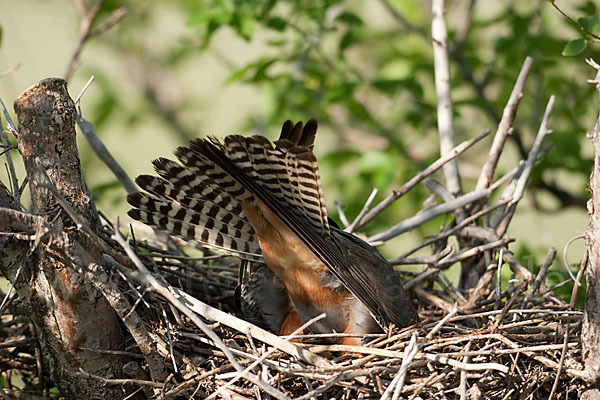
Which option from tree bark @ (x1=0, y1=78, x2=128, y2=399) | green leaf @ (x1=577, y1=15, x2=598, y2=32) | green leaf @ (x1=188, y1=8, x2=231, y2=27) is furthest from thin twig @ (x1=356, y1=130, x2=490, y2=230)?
tree bark @ (x1=0, y1=78, x2=128, y2=399)

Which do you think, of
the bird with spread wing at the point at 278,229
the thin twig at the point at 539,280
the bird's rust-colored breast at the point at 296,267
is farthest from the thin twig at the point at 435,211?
the bird's rust-colored breast at the point at 296,267

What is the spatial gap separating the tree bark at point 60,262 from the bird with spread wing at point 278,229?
547mm

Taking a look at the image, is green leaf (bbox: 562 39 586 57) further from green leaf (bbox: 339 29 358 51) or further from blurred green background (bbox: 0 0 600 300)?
green leaf (bbox: 339 29 358 51)

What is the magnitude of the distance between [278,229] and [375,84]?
6.01 feet

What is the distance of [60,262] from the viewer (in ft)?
8.64

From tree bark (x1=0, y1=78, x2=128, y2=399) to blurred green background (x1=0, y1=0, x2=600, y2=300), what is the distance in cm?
71

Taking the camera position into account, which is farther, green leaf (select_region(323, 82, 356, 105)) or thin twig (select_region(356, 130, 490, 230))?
green leaf (select_region(323, 82, 356, 105))

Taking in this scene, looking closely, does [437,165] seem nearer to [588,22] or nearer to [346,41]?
[588,22]

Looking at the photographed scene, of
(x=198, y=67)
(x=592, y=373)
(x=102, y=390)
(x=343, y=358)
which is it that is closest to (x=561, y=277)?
(x=592, y=373)

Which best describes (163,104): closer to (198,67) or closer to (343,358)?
Result: (198,67)

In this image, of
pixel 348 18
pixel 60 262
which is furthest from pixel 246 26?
pixel 60 262

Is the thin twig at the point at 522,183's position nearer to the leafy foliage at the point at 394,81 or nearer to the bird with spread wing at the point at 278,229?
the leafy foliage at the point at 394,81

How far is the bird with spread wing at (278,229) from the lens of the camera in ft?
9.57

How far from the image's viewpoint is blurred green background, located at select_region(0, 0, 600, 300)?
474 centimetres
